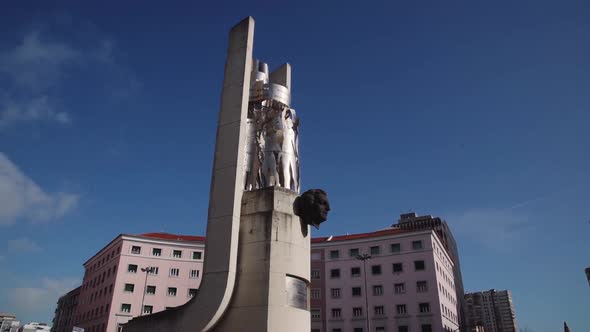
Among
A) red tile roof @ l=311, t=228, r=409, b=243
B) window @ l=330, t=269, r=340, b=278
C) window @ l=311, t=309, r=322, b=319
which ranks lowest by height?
window @ l=311, t=309, r=322, b=319

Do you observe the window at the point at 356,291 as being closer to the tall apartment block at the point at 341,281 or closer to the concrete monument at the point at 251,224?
the tall apartment block at the point at 341,281

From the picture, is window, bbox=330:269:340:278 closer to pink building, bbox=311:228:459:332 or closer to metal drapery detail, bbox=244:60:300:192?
pink building, bbox=311:228:459:332

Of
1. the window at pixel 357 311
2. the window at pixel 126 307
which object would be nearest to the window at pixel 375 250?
the window at pixel 357 311

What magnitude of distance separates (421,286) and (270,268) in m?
46.3

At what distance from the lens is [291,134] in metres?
17.7

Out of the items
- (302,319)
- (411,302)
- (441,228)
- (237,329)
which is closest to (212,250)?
(237,329)

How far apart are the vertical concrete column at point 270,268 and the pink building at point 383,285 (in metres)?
42.1

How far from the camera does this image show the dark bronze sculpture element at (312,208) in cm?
1562

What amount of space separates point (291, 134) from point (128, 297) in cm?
4912

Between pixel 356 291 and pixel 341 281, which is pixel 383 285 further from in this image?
pixel 341 281

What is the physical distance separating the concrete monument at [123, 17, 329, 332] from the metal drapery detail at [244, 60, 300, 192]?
41 millimetres

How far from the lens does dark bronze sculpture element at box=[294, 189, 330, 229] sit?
15617mm

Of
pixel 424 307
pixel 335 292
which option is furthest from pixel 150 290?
pixel 424 307

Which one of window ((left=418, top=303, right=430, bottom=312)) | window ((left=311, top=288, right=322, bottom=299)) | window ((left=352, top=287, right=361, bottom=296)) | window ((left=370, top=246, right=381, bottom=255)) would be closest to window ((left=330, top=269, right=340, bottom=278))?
window ((left=311, top=288, right=322, bottom=299))
